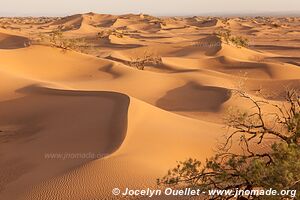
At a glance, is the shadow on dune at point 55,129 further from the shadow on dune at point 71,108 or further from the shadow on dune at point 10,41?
the shadow on dune at point 10,41

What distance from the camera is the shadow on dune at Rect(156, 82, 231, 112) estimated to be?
1660 centimetres

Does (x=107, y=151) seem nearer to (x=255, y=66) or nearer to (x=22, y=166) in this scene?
(x=22, y=166)

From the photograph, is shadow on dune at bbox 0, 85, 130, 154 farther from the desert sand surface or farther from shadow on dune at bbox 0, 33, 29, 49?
shadow on dune at bbox 0, 33, 29, 49

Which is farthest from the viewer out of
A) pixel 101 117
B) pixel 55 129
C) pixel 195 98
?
pixel 195 98

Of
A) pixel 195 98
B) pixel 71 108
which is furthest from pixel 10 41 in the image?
pixel 71 108

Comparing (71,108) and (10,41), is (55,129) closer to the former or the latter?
(71,108)

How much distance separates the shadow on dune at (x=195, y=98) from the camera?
54.4ft

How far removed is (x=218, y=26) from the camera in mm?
63156

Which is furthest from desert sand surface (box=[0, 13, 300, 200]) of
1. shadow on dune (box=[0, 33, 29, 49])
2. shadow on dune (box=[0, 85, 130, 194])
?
shadow on dune (box=[0, 33, 29, 49])

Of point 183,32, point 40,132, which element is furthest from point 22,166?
point 183,32

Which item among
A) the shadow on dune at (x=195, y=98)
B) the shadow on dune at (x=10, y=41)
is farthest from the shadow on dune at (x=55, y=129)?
the shadow on dune at (x=10, y=41)

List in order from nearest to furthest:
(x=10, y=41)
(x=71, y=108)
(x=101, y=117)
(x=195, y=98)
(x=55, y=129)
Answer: (x=55, y=129) → (x=101, y=117) → (x=71, y=108) → (x=195, y=98) → (x=10, y=41)

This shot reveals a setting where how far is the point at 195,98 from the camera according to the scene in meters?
17.9

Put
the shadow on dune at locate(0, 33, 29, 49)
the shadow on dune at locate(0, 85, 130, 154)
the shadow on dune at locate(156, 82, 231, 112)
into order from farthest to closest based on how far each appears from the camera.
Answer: the shadow on dune at locate(0, 33, 29, 49) → the shadow on dune at locate(156, 82, 231, 112) → the shadow on dune at locate(0, 85, 130, 154)
